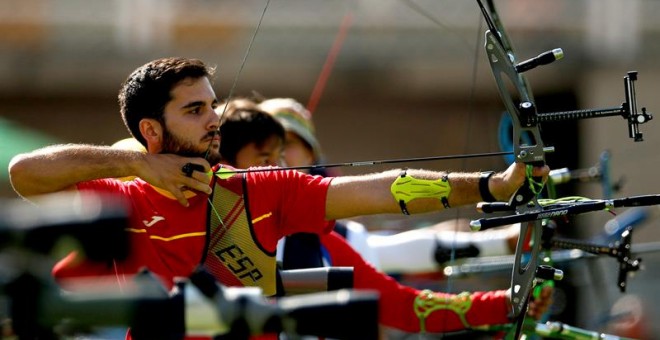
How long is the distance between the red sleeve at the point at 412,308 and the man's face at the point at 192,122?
892mm

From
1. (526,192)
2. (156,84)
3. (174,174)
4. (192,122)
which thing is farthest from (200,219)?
(526,192)

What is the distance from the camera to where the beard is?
3.65 meters

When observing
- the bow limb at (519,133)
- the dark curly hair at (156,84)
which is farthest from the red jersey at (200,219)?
the bow limb at (519,133)

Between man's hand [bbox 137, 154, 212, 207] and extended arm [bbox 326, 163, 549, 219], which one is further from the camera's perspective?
man's hand [bbox 137, 154, 212, 207]

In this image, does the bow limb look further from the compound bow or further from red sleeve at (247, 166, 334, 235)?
red sleeve at (247, 166, 334, 235)

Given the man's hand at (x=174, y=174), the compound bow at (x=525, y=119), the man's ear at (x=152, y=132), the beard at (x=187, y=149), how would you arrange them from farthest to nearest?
the man's ear at (x=152, y=132), the beard at (x=187, y=149), the man's hand at (x=174, y=174), the compound bow at (x=525, y=119)

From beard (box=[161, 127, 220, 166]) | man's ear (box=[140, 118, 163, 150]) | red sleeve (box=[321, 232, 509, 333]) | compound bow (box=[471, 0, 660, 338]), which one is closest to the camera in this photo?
compound bow (box=[471, 0, 660, 338])

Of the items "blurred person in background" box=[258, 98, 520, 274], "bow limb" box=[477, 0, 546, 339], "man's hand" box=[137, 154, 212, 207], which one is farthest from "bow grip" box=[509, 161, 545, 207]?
"blurred person in background" box=[258, 98, 520, 274]

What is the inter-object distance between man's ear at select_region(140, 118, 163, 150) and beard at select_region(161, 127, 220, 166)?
36mm

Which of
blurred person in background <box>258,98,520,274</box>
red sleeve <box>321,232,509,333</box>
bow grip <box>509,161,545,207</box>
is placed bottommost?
red sleeve <box>321,232,509,333</box>

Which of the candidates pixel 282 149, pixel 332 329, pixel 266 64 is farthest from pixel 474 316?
pixel 266 64

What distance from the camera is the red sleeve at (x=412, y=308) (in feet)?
13.7

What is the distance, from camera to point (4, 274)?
Result: 2.15 m

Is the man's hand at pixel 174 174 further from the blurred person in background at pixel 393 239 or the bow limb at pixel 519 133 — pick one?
the blurred person in background at pixel 393 239
